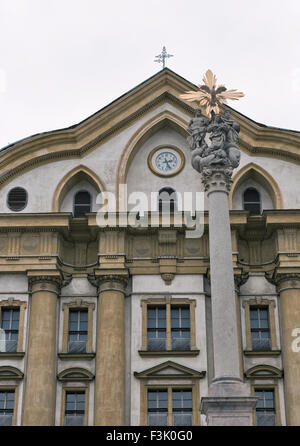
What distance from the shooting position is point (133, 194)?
3756 centimetres

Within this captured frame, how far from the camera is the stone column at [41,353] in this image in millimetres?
32938

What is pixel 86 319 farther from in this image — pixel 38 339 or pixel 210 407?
pixel 210 407

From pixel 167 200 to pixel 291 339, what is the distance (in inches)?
306

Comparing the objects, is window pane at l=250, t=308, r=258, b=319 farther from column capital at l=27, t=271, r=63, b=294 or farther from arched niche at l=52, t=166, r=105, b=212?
arched niche at l=52, t=166, r=105, b=212

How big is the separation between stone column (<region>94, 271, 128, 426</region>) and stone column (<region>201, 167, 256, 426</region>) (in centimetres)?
794

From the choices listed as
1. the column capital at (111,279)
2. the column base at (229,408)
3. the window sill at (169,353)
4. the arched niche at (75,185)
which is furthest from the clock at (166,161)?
the column base at (229,408)

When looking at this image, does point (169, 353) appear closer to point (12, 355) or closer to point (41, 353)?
point (41, 353)

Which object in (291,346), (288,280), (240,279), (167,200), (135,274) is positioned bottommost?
(291,346)

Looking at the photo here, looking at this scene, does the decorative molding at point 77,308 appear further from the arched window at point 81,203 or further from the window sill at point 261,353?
the window sill at point 261,353

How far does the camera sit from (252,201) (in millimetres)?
37906

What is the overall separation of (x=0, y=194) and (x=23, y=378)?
8060 mm

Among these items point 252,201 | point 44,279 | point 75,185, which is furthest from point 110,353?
point 252,201

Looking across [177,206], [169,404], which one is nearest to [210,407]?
[169,404]

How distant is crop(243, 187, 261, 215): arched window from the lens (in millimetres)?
37625
